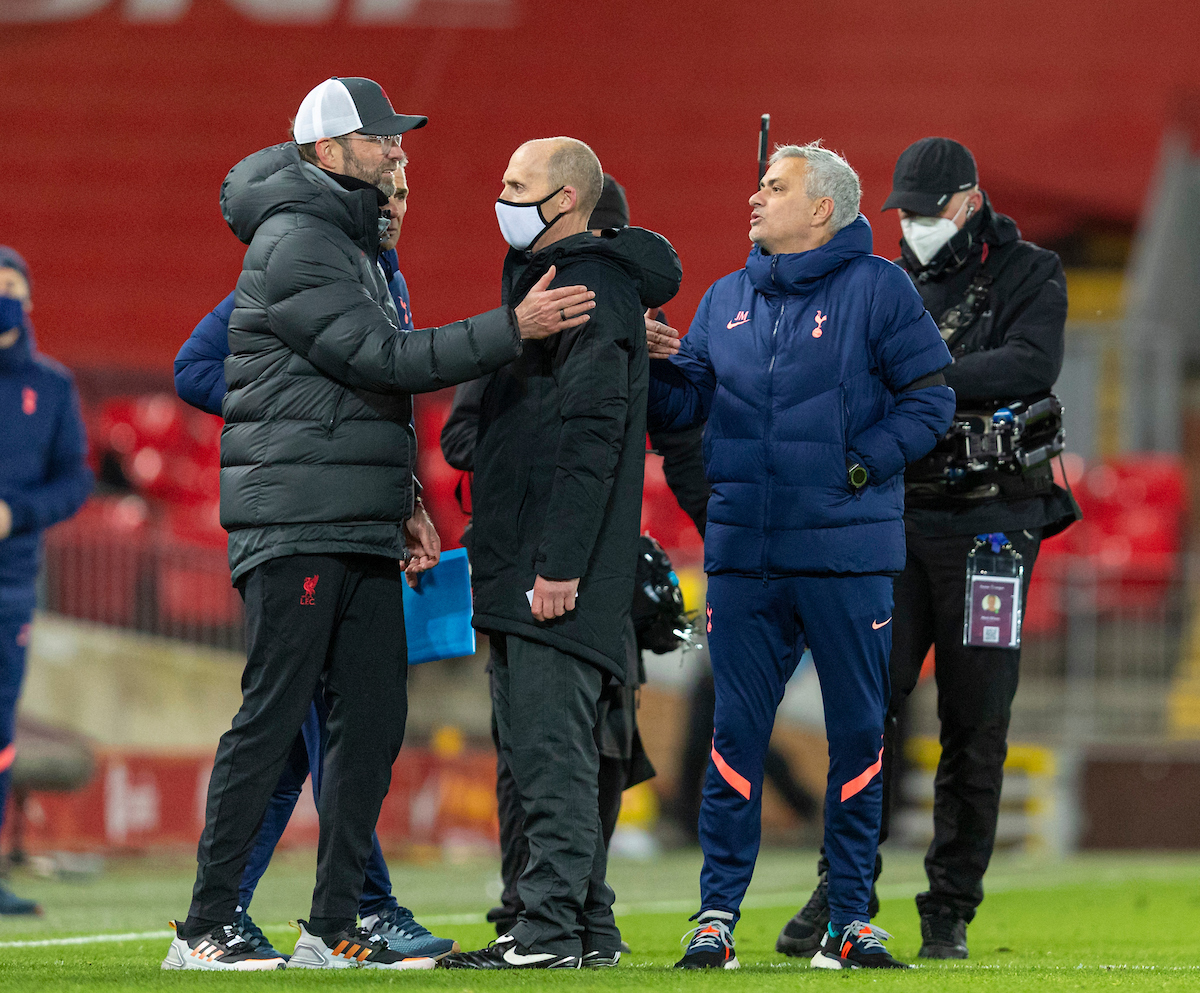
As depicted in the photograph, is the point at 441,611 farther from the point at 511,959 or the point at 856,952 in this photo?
the point at 856,952

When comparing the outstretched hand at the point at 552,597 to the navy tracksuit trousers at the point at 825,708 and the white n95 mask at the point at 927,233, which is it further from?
the white n95 mask at the point at 927,233

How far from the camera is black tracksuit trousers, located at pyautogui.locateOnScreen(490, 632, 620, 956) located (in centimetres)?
413

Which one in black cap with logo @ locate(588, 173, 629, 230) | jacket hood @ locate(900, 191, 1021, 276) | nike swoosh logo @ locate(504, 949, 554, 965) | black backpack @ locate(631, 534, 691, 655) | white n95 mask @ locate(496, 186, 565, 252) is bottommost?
nike swoosh logo @ locate(504, 949, 554, 965)

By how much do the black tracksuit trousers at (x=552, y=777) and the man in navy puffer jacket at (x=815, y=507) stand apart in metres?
0.43

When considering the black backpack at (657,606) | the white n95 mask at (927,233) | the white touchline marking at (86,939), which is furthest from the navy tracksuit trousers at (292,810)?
the white n95 mask at (927,233)

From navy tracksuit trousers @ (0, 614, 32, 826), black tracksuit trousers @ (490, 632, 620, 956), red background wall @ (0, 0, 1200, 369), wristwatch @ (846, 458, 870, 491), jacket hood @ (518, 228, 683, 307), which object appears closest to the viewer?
black tracksuit trousers @ (490, 632, 620, 956)

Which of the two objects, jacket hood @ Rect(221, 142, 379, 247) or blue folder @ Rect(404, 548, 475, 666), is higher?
jacket hood @ Rect(221, 142, 379, 247)

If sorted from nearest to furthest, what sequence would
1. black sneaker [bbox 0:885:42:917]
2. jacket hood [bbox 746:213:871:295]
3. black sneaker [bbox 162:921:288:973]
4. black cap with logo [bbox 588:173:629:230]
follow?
black sneaker [bbox 162:921:288:973] < jacket hood [bbox 746:213:871:295] < black cap with logo [bbox 588:173:629:230] < black sneaker [bbox 0:885:42:917]

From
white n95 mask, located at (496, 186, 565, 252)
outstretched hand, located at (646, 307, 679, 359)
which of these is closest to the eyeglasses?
white n95 mask, located at (496, 186, 565, 252)

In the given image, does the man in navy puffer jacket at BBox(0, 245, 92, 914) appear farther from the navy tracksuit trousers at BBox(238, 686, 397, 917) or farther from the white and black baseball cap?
the white and black baseball cap

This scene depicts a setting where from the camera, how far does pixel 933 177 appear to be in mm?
5340

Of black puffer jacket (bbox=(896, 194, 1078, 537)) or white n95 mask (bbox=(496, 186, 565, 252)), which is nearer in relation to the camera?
white n95 mask (bbox=(496, 186, 565, 252))

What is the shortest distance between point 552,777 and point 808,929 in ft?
4.22

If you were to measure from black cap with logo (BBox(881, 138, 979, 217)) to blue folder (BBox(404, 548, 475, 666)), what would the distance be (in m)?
1.71
